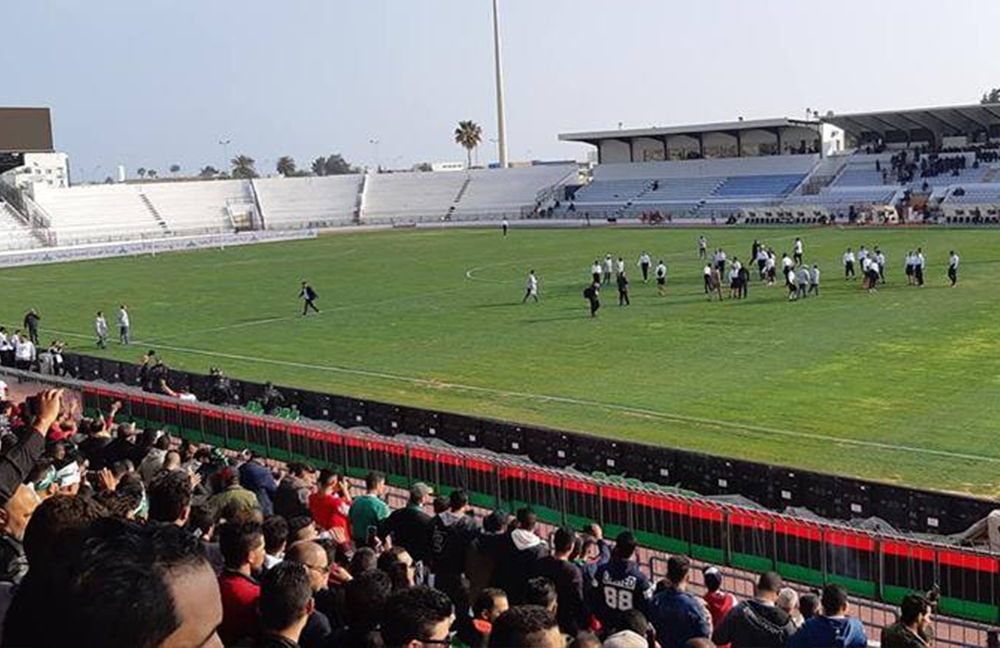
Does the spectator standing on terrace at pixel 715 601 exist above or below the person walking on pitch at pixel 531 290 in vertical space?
above

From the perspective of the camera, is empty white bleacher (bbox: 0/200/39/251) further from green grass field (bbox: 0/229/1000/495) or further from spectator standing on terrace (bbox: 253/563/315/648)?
spectator standing on terrace (bbox: 253/563/315/648)

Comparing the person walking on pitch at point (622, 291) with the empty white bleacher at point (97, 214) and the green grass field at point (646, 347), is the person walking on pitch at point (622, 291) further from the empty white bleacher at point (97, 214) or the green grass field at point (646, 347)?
the empty white bleacher at point (97, 214)

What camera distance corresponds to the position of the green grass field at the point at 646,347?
19.3 meters

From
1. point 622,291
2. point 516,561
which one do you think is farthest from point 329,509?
point 622,291

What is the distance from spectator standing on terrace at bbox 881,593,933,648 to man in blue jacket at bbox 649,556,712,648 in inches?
46.6

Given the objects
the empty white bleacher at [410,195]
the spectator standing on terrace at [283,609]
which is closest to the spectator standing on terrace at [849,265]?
the spectator standing on terrace at [283,609]

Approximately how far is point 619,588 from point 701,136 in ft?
303

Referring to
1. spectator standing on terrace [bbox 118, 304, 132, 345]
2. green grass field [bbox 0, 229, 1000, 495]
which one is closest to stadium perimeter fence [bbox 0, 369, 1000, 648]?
green grass field [bbox 0, 229, 1000, 495]

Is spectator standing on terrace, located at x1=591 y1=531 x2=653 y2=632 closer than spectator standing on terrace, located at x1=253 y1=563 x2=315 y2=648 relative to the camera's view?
No

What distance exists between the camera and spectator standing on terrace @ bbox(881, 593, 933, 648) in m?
5.82

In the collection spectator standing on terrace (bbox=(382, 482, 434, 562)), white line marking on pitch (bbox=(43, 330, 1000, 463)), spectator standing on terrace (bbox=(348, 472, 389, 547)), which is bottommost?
white line marking on pitch (bbox=(43, 330, 1000, 463))

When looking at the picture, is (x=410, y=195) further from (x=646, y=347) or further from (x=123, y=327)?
(x=646, y=347)

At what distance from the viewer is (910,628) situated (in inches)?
253

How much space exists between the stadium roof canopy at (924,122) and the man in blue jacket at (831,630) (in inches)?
3067
